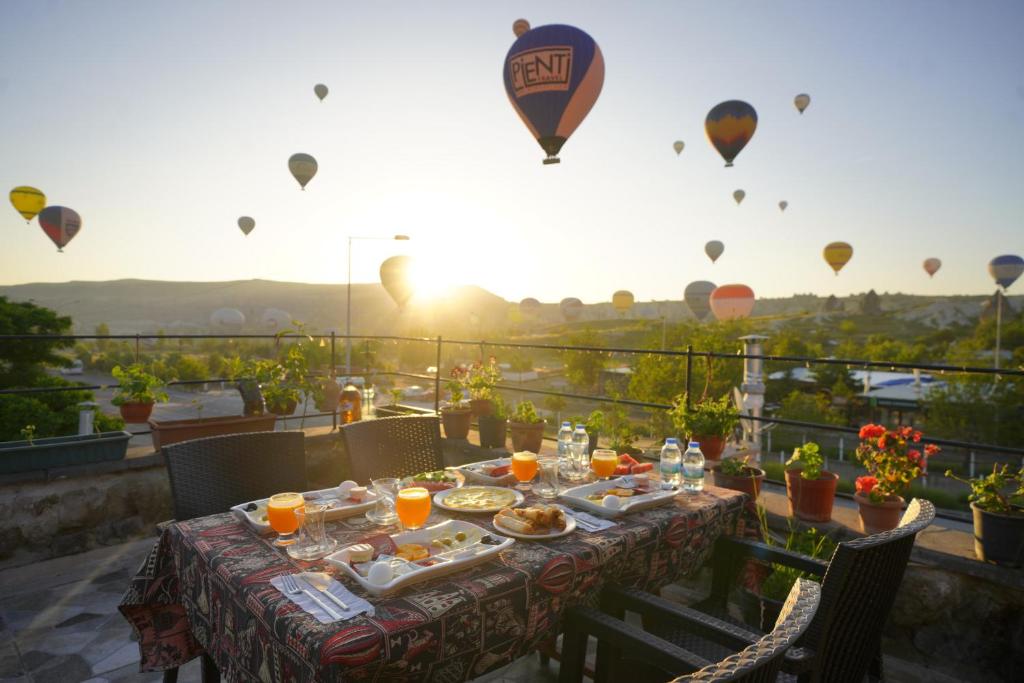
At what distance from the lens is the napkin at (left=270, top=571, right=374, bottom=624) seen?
1102 mm

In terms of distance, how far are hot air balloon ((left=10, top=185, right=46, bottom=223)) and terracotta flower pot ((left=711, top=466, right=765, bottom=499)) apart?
27.4m

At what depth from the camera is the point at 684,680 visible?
0.65m

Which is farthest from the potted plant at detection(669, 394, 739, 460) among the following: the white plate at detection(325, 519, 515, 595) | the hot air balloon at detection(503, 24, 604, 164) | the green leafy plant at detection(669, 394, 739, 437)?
the hot air balloon at detection(503, 24, 604, 164)

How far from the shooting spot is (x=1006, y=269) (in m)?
28.8

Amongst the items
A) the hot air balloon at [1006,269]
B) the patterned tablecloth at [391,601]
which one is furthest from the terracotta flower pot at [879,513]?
the hot air balloon at [1006,269]

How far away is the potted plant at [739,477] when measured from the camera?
290 centimetres

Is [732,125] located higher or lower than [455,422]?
higher

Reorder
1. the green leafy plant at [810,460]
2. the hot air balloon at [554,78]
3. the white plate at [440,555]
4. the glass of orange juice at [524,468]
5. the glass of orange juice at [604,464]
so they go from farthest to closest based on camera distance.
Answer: the hot air balloon at [554,78], the green leafy plant at [810,460], the glass of orange juice at [604,464], the glass of orange juice at [524,468], the white plate at [440,555]

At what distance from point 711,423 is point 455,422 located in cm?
185

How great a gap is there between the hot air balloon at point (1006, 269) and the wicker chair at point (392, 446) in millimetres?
36753

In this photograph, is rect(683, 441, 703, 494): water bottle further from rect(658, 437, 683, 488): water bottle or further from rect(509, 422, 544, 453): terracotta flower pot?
rect(509, 422, 544, 453): terracotta flower pot

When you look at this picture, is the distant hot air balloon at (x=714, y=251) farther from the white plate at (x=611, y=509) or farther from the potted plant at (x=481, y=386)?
the white plate at (x=611, y=509)

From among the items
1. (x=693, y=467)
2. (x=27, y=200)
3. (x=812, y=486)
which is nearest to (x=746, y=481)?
(x=812, y=486)

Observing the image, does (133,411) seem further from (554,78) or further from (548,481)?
(554,78)
